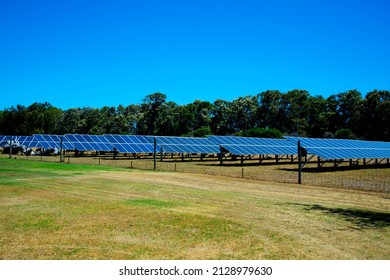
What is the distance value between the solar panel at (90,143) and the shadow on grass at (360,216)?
4192 cm

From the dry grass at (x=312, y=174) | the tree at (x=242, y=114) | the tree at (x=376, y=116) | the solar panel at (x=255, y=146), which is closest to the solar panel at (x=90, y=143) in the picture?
the dry grass at (x=312, y=174)

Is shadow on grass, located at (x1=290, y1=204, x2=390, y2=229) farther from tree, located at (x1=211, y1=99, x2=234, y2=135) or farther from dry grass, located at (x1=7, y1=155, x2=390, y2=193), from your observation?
tree, located at (x1=211, y1=99, x2=234, y2=135)

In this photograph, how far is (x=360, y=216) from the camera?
12.3 m

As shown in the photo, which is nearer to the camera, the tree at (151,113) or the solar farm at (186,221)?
the solar farm at (186,221)

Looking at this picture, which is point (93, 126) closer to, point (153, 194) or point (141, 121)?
point (141, 121)

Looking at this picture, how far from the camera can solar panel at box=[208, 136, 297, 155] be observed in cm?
4287

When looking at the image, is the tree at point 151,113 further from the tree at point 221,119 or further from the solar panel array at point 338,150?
the solar panel array at point 338,150

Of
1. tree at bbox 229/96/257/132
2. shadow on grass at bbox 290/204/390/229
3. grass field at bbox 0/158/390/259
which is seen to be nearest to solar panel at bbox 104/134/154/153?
grass field at bbox 0/158/390/259

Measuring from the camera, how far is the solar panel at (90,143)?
171ft

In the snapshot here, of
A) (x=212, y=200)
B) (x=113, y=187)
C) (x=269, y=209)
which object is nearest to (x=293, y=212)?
(x=269, y=209)

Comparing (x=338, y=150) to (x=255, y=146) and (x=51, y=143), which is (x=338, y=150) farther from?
(x=51, y=143)

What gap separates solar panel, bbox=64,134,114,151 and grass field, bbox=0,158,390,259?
114 ft

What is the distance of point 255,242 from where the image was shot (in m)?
8.87

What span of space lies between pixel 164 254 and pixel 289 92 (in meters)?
103
